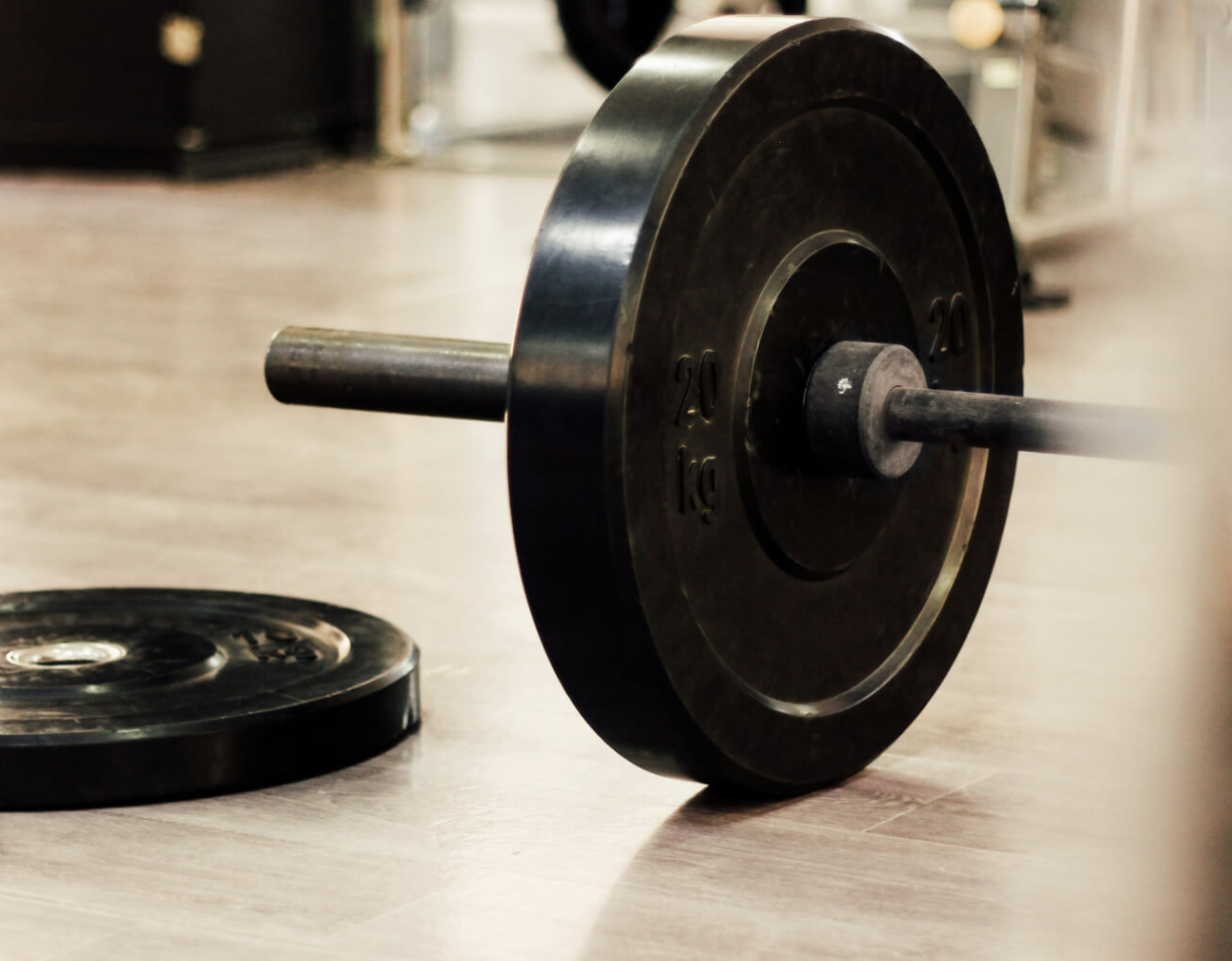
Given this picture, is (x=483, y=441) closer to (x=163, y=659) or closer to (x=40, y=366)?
(x=40, y=366)

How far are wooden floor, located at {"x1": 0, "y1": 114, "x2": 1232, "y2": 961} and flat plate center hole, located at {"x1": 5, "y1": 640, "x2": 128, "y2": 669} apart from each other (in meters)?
0.16

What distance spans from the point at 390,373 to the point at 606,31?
3289 mm

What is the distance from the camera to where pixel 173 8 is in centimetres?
546

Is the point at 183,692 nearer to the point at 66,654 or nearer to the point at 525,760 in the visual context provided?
the point at 66,654

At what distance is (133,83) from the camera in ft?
18.1

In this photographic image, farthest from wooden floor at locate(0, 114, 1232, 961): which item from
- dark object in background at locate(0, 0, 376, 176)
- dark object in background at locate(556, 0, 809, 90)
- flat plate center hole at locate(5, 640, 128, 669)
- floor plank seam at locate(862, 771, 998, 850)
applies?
dark object in background at locate(0, 0, 376, 176)

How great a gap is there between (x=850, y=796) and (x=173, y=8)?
4947 mm

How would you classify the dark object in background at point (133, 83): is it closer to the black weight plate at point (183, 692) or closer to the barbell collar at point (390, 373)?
the black weight plate at point (183, 692)

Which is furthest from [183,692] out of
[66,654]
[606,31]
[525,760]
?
[606,31]

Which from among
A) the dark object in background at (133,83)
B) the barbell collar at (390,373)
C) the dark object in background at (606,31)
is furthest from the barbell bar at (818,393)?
the dark object in background at (133,83)

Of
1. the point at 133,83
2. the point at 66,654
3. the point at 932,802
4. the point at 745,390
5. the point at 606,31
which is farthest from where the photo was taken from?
the point at 133,83

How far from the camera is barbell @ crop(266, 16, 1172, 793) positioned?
2.85ft

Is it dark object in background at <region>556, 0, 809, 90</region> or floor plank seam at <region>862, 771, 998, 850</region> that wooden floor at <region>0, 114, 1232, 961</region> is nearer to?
floor plank seam at <region>862, 771, 998, 850</region>

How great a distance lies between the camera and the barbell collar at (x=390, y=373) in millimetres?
1037
